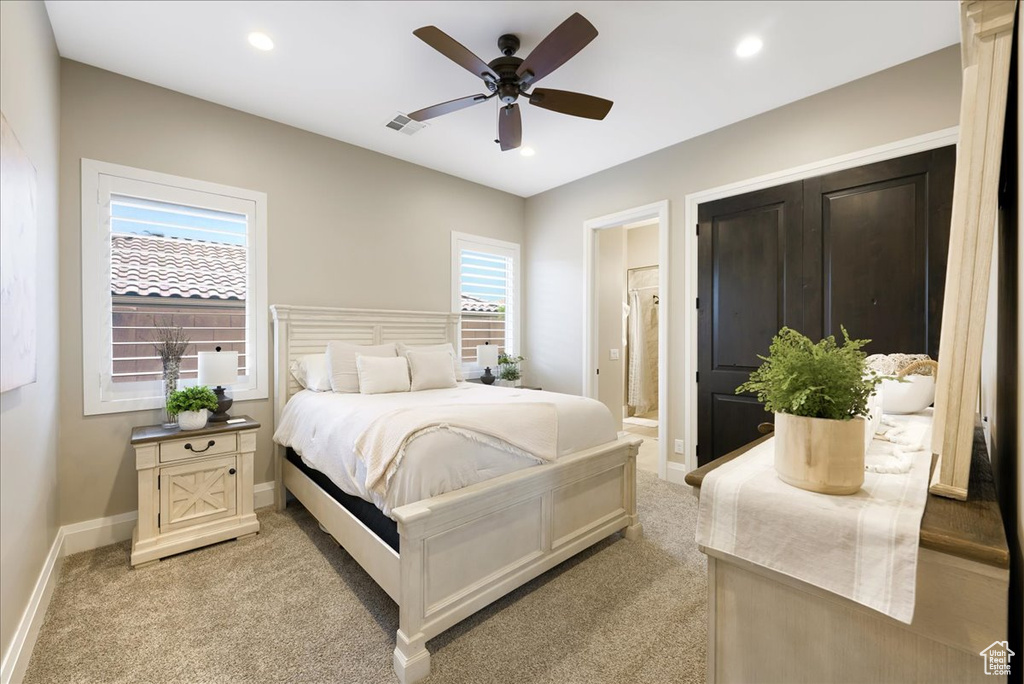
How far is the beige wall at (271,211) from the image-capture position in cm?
263

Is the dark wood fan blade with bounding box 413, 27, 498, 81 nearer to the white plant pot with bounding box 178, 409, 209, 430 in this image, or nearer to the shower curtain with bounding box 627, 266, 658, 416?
the white plant pot with bounding box 178, 409, 209, 430

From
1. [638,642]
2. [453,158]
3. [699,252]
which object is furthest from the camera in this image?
[453,158]

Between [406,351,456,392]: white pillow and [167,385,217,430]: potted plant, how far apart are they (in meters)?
1.32

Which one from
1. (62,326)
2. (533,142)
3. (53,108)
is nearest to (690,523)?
(533,142)

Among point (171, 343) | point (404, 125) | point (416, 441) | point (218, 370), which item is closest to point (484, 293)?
point (404, 125)

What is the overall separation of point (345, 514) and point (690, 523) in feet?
7.32

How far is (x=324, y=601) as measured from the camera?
2.09m

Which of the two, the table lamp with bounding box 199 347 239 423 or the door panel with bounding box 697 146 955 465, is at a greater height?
the door panel with bounding box 697 146 955 465

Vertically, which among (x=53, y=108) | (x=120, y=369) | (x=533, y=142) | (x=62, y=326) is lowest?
(x=120, y=369)

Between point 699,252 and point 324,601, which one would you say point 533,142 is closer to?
point 699,252

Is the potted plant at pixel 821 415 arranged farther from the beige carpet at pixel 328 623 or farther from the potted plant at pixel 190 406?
the potted plant at pixel 190 406

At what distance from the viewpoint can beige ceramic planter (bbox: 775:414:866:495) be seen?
2.75 feet

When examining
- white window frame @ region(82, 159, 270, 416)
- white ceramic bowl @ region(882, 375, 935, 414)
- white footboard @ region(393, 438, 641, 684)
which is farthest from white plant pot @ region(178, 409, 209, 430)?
white ceramic bowl @ region(882, 375, 935, 414)

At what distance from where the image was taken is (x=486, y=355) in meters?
4.44
